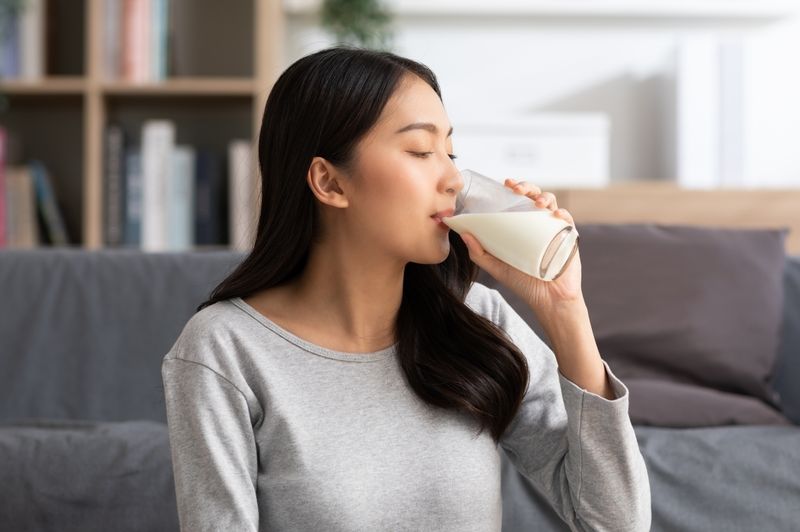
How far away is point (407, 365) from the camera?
1.15 meters

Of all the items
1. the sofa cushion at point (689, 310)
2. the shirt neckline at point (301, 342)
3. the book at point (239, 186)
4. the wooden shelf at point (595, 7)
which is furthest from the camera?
the wooden shelf at point (595, 7)

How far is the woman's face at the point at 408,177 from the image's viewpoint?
3.48 feet

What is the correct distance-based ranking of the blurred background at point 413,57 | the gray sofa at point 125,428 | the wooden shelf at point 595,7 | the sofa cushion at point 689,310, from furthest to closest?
the wooden shelf at point 595,7, the blurred background at point 413,57, the sofa cushion at point 689,310, the gray sofa at point 125,428

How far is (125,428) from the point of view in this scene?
1.65 meters

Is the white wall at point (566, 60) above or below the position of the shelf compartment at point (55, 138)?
above

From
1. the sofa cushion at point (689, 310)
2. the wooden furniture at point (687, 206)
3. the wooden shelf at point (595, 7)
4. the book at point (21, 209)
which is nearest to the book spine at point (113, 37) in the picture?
the book at point (21, 209)

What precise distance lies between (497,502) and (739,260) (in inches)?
37.3

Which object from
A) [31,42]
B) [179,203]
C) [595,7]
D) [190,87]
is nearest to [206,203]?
[179,203]

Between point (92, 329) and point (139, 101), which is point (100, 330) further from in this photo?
point (139, 101)

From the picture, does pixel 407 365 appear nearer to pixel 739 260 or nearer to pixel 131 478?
pixel 131 478

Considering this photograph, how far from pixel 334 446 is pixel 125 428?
70 cm

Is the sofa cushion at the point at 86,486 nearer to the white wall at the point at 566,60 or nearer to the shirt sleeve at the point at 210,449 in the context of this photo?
the shirt sleeve at the point at 210,449

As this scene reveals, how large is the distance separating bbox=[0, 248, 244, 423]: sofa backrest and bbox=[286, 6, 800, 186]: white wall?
1.41 m

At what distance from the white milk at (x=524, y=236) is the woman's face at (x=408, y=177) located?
0.03 metres
